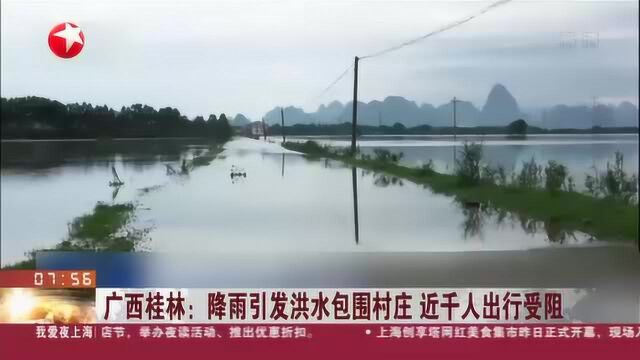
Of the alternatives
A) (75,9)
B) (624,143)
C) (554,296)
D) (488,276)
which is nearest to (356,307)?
(488,276)

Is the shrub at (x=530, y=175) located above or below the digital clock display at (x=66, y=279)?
above

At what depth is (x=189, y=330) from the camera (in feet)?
7.45

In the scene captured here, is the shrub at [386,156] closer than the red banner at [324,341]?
No

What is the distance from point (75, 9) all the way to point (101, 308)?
2.84 feet

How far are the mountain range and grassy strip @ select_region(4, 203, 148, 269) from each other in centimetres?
42

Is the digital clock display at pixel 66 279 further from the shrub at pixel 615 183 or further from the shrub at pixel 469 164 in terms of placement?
the shrub at pixel 615 183

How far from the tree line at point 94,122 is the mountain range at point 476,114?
4.4 inches

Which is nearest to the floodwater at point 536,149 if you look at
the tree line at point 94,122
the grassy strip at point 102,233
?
the tree line at point 94,122

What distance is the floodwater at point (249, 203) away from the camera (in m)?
2.30

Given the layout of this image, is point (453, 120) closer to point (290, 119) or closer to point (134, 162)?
point (290, 119)

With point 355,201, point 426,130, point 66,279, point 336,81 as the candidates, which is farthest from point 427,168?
point 66,279

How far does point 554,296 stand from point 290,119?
3.01 ft

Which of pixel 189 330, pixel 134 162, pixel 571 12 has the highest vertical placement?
pixel 571 12

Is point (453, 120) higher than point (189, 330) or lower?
higher
